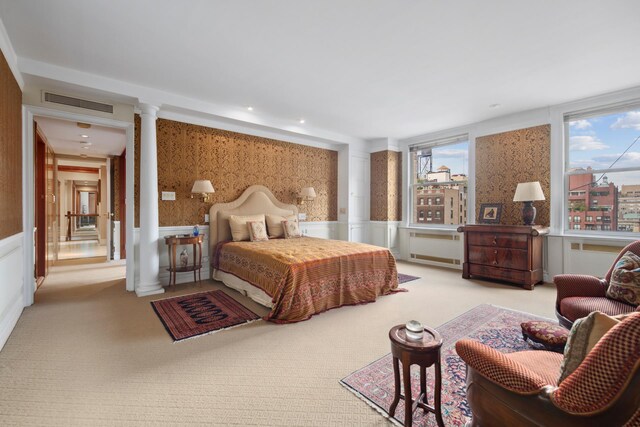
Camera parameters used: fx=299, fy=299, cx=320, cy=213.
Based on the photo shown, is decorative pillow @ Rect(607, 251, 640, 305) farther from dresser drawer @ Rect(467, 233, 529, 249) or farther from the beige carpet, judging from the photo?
dresser drawer @ Rect(467, 233, 529, 249)

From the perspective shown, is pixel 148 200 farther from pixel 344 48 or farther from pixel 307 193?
pixel 344 48

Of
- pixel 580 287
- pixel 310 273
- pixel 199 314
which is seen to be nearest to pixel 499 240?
pixel 580 287

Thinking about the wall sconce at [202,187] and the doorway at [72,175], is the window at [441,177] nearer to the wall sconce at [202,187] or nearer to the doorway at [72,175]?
the wall sconce at [202,187]

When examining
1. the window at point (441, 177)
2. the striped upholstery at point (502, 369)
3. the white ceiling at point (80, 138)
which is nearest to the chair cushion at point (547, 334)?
the striped upholstery at point (502, 369)

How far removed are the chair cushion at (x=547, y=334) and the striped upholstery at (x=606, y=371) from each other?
1.45m

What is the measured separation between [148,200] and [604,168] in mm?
6340

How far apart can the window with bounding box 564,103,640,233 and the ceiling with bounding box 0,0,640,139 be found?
505 mm

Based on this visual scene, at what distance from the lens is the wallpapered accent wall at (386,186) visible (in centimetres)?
652

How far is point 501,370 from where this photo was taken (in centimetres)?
117

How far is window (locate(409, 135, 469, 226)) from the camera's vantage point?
577 cm

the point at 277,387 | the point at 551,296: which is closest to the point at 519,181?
the point at 551,296

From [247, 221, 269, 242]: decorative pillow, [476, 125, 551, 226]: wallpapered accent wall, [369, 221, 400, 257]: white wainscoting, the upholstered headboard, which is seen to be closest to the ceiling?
[476, 125, 551, 226]: wallpapered accent wall

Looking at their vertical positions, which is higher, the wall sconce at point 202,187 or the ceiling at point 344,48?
the ceiling at point 344,48

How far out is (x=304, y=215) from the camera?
6.02m
